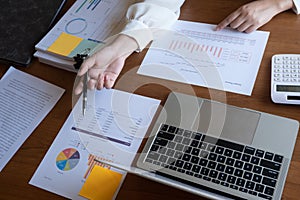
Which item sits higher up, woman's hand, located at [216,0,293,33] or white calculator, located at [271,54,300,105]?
woman's hand, located at [216,0,293,33]

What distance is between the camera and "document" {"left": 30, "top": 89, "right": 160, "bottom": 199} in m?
0.91

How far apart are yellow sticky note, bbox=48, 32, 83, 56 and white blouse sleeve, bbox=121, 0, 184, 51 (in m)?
0.15

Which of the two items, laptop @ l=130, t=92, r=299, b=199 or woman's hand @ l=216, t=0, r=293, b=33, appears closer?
laptop @ l=130, t=92, r=299, b=199

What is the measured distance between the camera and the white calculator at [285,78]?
0.91m

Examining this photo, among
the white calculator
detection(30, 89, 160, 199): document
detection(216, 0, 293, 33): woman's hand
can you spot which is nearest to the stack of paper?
detection(30, 89, 160, 199): document

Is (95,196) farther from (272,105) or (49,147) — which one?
(272,105)

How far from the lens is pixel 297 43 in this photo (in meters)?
1.03

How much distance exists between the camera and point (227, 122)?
0.91m

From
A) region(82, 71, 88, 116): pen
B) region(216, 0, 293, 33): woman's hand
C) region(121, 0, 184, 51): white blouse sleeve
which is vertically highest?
region(216, 0, 293, 33): woman's hand

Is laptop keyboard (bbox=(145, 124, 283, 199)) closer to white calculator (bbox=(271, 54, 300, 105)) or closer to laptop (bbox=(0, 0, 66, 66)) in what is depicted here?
white calculator (bbox=(271, 54, 300, 105))

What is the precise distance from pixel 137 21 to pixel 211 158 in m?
0.48

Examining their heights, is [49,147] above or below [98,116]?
below

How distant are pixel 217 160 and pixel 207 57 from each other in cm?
32

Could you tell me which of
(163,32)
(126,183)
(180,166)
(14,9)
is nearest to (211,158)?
(180,166)
